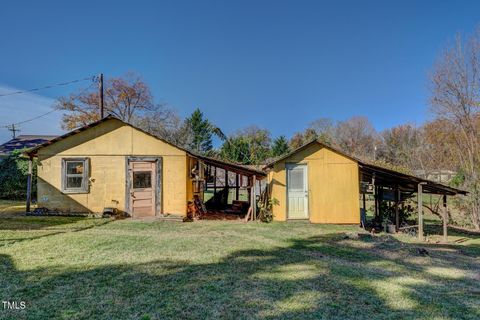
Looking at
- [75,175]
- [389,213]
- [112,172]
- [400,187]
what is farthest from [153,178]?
[389,213]

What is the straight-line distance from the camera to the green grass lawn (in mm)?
3781

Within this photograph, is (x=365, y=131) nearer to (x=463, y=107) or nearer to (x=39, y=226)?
(x=463, y=107)

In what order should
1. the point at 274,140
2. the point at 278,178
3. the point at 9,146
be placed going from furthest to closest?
the point at 274,140 → the point at 9,146 → the point at 278,178

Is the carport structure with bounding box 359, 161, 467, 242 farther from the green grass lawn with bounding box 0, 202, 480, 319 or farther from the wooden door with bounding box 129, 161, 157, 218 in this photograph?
the wooden door with bounding box 129, 161, 157, 218

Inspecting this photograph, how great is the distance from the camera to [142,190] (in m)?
12.0

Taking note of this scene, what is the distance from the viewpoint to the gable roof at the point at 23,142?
2817 cm

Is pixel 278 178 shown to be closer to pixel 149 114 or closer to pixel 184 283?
pixel 184 283

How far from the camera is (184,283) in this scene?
15.3 ft

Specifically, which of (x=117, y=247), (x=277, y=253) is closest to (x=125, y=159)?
(x=117, y=247)

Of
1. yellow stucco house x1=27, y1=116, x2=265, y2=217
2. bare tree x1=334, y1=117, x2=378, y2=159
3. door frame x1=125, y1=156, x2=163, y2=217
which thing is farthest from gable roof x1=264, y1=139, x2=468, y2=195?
bare tree x1=334, y1=117, x2=378, y2=159

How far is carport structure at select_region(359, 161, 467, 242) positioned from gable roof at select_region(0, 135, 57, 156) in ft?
94.0

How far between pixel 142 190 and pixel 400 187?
10705 millimetres

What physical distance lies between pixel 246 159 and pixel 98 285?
30.5m

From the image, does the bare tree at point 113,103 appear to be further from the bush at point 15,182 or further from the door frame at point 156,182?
the door frame at point 156,182
